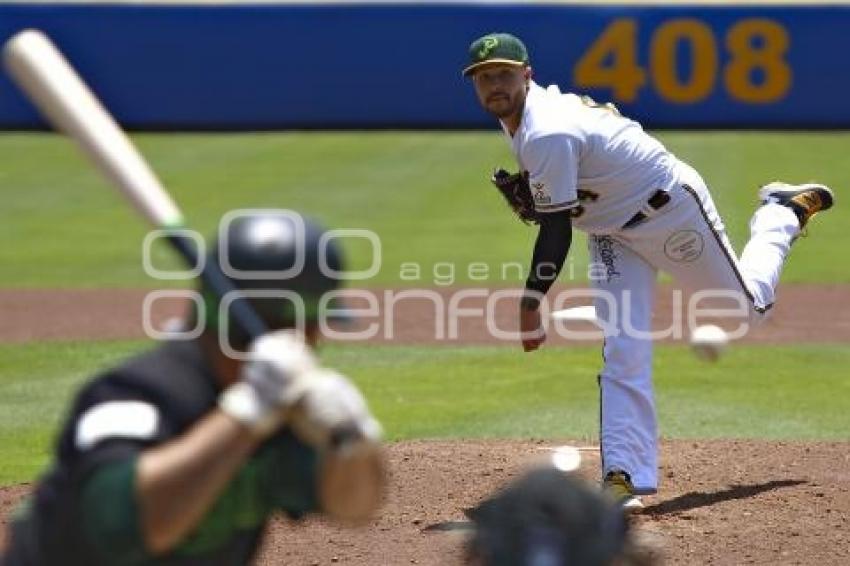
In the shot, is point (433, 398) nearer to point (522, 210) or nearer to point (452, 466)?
point (452, 466)

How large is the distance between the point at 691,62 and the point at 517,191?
17.8 metres

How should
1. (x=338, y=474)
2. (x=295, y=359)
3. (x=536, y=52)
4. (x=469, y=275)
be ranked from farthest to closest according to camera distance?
(x=536, y=52), (x=469, y=275), (x=338, y=474), (x=295, y=359)

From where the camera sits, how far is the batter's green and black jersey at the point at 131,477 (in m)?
2.96

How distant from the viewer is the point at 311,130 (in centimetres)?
2558

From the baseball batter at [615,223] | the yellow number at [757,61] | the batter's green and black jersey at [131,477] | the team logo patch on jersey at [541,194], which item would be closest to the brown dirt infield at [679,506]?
the baseball batter at [615,223]

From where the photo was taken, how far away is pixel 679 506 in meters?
7.27

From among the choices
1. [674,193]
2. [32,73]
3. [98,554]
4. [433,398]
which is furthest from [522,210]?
[98,554]

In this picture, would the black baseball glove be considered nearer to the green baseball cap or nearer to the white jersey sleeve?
the white jersey sleeve

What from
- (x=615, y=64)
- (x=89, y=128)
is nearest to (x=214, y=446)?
(x=89, y=128)

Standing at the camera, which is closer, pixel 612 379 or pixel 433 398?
pixel 612 379

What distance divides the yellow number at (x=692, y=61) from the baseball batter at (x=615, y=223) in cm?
1734

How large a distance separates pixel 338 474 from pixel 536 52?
2206cm

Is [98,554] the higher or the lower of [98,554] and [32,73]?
the lower

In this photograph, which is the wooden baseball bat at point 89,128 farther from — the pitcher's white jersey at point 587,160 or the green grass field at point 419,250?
the green grass field at point 419,250
